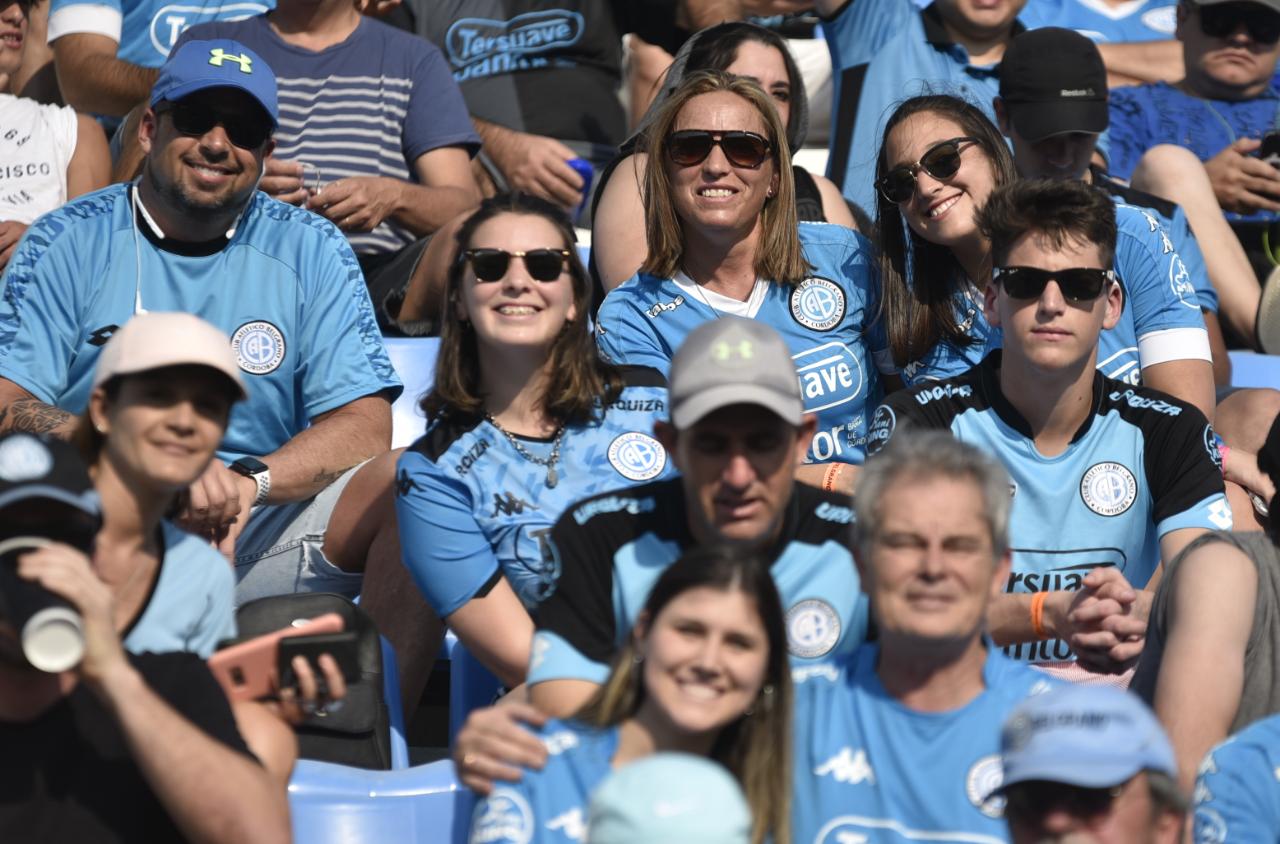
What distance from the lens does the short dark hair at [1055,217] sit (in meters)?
3.55

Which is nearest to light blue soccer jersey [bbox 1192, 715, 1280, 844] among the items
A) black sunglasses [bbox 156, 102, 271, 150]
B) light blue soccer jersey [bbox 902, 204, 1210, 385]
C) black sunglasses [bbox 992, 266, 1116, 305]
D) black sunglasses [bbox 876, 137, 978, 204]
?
black sunglasses [bbox 992, 266, 1116, 305]

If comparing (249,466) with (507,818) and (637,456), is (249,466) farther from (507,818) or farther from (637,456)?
(507,818)

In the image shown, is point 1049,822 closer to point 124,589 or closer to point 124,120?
point 124,589

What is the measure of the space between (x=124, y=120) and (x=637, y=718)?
11.2ft

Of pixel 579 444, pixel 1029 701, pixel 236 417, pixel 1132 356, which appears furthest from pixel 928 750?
pixel 236 417

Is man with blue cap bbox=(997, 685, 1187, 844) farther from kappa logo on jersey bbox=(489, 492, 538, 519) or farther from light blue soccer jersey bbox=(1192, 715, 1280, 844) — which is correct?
kappa logo on jersey bbox=(489, 492, 538, 519)

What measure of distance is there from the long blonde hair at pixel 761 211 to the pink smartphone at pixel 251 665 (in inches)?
64.9

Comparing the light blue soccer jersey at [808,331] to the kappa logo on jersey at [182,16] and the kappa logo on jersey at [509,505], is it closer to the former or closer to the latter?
the kappa logo on jersey at [509,505]

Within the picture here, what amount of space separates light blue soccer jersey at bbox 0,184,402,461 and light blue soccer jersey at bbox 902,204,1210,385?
4.59 ft

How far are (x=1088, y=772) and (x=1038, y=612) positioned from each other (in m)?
0.99

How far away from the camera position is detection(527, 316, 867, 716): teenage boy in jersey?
288cm

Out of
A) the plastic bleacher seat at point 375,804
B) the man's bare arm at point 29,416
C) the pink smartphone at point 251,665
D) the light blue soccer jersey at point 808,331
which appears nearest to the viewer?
the pink smartphone at point 251,665

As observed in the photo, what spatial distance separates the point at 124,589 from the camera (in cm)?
279

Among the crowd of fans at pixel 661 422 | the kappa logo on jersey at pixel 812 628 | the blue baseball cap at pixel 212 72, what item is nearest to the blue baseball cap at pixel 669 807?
the crowd of fans at pixel 661 422
